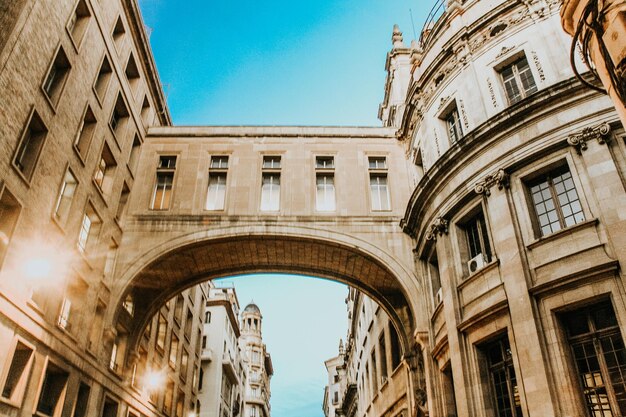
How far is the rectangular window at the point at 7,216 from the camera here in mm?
14170

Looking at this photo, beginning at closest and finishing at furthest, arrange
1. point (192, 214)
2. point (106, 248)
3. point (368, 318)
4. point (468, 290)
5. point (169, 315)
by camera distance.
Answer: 1. point (468, 290)
2. point (106, 248)
3. point (192, 214)
4. point (169, 315)
5. point (368, 318)

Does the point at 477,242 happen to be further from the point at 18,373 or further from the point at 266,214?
the point at 18,373

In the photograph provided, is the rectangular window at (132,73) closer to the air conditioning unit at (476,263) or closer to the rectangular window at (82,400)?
the rectangular window at (82,400)

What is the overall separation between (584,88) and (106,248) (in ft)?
60.3

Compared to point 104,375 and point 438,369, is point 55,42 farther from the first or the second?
point 438,369

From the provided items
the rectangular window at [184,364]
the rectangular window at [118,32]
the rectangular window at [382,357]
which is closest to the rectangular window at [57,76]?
the rectangular window at [118,32]

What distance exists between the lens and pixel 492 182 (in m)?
15.8

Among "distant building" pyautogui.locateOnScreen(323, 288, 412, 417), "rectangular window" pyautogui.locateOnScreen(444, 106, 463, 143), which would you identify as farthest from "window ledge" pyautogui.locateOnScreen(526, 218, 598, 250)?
"distant building" pyautogui.locateOnScreen(323, 288, 412, 417)

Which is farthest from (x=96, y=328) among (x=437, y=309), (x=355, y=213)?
(x=437, y=309)

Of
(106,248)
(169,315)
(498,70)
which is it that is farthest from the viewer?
(169,315)

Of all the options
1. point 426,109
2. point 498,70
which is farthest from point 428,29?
point 498,70

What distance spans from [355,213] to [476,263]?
302 inches

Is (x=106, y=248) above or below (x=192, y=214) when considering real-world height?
below

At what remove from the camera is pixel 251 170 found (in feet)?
80.7
